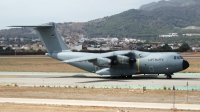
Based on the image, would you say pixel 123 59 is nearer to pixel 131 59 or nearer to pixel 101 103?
pixel 131 59

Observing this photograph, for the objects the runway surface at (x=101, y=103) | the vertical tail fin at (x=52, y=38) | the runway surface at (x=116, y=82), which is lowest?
the runway surface at (x=116, y=82)

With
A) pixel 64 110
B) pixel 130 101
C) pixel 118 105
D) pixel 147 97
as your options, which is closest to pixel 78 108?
pixel 64 110

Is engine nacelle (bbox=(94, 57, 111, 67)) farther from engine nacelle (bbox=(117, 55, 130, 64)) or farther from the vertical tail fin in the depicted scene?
the vertical tail fin

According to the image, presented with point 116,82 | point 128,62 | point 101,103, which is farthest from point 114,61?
point 101,103

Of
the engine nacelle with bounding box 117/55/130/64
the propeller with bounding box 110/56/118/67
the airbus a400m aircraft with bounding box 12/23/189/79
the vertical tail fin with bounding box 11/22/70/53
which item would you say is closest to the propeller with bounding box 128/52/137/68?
the airbus a400m aircraft with bounding box 12/23/189/79

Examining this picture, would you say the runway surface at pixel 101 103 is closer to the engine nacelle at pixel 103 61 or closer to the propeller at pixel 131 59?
the engine nacelle at pixel 103 61

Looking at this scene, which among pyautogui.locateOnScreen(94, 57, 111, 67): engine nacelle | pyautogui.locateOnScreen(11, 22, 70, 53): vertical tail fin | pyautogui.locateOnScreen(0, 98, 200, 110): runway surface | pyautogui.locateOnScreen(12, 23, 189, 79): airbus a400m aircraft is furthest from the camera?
pyautogui.locateOnScreen(11, 22, 70, 53): vertical tail fin

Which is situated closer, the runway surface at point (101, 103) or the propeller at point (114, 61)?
the runway surface at point (101, 103)

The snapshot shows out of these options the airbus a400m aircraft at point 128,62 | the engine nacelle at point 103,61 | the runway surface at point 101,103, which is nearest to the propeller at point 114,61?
the airbus a400m aircraft at point 128,62

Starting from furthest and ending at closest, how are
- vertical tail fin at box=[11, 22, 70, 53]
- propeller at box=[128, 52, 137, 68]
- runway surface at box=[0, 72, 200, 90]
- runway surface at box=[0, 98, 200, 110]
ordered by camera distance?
1. vertical tail fin at box=[11, 22, 70, 53]
2. propeller at box=[128, 52, 137, 68]
3. runway surface at box=[0, 72, 200, 90]
4. runway surface at box=[0, 98, 200, 110]

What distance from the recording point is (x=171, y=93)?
28500 mm

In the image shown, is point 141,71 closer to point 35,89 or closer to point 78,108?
point 35,89

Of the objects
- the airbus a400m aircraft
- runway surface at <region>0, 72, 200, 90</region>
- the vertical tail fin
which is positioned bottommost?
runway surface at <region>0, 72, 200, 90</region>

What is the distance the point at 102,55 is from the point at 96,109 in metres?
20.6
